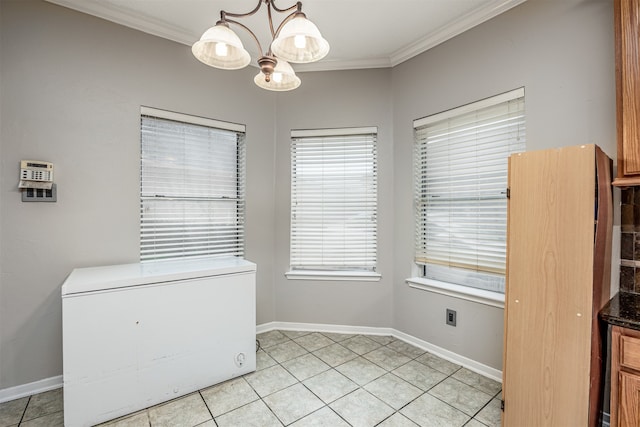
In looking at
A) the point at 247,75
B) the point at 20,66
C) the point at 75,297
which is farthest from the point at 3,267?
the point at 247,75

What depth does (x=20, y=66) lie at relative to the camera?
6.63 feet

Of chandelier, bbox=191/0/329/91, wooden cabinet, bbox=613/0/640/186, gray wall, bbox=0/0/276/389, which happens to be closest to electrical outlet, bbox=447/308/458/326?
wooden cabinet, bbox=613/0/640/186

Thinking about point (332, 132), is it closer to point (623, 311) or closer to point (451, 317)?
point (451, 317)

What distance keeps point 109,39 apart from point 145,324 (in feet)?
7.27

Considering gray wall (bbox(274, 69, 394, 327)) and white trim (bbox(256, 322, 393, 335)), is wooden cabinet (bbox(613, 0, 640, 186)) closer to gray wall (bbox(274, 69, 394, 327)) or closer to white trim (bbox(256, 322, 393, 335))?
gray wall (bbox(274, 69, 394, 327))

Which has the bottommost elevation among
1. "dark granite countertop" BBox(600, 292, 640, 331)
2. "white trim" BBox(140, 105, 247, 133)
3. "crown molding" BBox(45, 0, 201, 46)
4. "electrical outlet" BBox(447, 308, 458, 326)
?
"electrical outlet" BBox(447, 308, 458, 326)

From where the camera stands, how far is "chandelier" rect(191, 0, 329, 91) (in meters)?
1.39

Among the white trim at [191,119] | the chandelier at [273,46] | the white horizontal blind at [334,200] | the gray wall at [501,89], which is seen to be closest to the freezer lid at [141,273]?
the white horizontal blind at [334,200]

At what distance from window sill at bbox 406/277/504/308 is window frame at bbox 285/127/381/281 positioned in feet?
1.42

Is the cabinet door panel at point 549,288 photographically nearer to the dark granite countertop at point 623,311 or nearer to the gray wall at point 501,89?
the dark granite countertop at point 623,311

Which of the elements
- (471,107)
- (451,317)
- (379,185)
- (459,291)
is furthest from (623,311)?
(379,185)

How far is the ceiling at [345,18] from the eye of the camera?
223cm

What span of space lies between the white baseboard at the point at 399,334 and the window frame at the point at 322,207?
0.53 m

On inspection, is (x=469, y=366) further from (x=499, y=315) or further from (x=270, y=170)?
(x=270, y=170)
